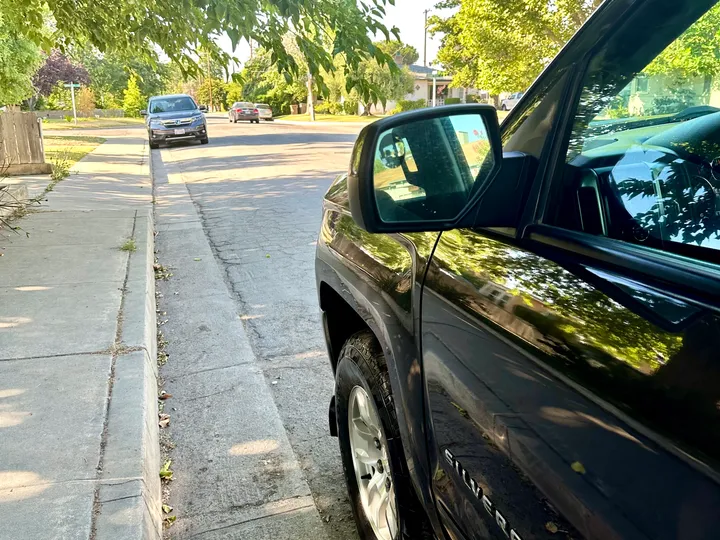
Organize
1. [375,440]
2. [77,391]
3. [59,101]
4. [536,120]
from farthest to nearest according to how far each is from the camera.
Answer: [59,101]
[77,391]
[375,440]
[536,120]

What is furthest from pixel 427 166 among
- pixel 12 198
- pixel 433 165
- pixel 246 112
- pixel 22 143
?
pixel 246 112

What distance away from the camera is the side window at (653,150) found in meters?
1.27

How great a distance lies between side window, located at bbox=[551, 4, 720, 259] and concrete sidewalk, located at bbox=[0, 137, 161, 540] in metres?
1.97

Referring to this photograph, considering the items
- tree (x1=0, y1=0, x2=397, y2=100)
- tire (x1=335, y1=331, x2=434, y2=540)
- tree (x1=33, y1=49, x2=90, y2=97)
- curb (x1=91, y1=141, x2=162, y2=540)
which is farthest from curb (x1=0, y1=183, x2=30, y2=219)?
tree (x1=33, y1=49, x2=90, y2=97)

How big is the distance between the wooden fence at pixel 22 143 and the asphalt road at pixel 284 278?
115 inches

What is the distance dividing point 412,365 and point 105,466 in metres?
1.67

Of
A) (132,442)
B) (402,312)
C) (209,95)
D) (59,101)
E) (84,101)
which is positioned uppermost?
(209,95)

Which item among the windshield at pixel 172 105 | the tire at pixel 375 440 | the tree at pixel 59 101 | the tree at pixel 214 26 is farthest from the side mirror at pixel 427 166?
the tree at pixel 59 101

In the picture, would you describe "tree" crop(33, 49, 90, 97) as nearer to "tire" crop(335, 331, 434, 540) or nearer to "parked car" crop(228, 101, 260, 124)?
"parked car" crop(228, 101, 260, 124)

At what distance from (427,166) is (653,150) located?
20.5 inches

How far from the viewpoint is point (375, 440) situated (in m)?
2.39

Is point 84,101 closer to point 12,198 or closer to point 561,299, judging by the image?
point 12,198

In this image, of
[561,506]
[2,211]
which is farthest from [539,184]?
[2,211]

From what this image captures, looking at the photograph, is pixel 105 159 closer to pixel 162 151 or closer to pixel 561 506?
pixel 162 151
